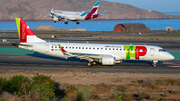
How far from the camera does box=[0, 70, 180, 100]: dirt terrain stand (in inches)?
836

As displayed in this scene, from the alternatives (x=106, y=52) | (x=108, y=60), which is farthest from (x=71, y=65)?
(x=108, y=60)

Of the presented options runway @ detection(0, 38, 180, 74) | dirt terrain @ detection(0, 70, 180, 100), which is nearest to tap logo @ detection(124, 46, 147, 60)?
runway @ detection(0, 38, 180, 74)

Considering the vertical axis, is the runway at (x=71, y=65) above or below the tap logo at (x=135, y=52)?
below

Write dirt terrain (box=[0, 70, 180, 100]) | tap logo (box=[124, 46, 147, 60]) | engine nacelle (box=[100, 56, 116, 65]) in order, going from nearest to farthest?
dirt terrain (box=[0, 70, 180, 100])
engine nacelle (box=[100, 56, 116, 65])
tap logo (box=[124, 46, 147, 60])

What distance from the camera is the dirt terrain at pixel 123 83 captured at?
21234 millimetres

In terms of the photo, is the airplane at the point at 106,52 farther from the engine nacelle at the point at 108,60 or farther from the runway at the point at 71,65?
the runway at the point at 71,65

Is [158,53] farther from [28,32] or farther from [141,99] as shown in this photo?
[28,32]

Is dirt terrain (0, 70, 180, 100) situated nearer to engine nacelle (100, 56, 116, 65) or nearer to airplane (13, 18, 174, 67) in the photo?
engine nacelle (100, 56, 116, 65)

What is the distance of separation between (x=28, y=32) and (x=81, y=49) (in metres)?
9.24

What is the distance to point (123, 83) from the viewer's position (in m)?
24.4

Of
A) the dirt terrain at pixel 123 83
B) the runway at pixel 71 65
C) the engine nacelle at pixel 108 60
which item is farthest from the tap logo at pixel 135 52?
the dirt terrain at pixel 123 83

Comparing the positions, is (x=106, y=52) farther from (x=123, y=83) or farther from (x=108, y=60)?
(x=123, y=83)

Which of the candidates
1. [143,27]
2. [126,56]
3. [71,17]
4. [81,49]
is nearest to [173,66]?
[126,56]

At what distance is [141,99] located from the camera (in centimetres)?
1834
